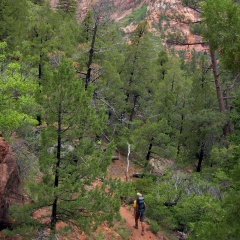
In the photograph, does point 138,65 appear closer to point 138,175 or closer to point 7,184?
point 138,175

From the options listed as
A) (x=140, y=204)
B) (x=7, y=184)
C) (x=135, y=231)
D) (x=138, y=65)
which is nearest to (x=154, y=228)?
(x=135, y=231)

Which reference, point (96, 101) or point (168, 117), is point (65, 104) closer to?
point (96, 101)

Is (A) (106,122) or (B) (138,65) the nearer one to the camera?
(A) (106,122)

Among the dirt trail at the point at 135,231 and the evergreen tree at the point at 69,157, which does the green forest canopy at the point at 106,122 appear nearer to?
the evergreen tree at the point at 69,157

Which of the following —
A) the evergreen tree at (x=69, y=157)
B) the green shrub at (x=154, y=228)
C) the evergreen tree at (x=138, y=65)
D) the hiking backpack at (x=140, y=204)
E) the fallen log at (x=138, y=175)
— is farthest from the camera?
the evergreen tree at (x=138, y=65)

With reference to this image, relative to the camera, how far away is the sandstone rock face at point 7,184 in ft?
26.3

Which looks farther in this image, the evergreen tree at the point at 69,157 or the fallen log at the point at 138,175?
the fallen log at the point at 138,175

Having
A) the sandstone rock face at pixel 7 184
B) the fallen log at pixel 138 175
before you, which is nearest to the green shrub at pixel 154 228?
the sandstone rock face at pixel 7 184

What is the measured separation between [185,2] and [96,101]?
252 inches

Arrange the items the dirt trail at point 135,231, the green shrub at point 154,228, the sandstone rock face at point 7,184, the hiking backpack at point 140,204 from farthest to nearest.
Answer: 1. the green shrub at point 154,228
2. the dirt trail at point 135,231
3. the hiking backpack at point 140,204
4. the sandstone rock face at point 7,184

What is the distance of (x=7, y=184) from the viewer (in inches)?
324

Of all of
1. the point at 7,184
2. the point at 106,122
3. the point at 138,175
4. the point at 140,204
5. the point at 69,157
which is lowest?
the point at 138,175

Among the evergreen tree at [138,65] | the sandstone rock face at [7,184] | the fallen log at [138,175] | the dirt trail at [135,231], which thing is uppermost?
the evergreen tree at [138,65]

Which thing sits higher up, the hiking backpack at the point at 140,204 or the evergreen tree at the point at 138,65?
the evergreen tree at the point at 138,65
